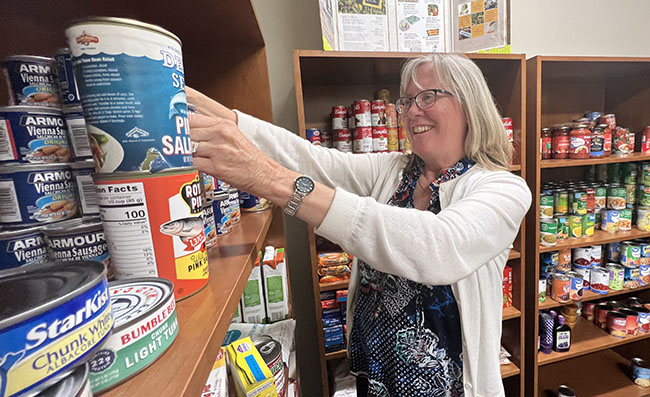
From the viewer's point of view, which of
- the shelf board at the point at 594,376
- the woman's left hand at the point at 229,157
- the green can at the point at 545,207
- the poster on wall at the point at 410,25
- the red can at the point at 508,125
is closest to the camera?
the woman's left hand at the point at 229,157

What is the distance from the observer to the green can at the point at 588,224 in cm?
176

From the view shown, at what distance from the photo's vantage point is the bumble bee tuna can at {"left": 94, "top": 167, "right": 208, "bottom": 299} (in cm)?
32

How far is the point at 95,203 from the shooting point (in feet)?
1.23

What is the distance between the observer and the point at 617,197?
1795mm

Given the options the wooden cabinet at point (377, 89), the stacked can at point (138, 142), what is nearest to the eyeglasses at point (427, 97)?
the wooden cabinet at point (377, 89)

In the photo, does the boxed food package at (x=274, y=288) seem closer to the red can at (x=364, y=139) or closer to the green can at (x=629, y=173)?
the red can at (x=364, y=139)

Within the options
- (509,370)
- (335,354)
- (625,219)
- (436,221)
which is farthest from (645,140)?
(335,354)

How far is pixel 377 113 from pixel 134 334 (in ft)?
4.56

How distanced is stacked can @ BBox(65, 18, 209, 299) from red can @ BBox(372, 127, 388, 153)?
1209 mm

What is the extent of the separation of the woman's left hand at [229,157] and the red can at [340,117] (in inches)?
38.6

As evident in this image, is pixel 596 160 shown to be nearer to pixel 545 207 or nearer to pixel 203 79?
pixel 545 207

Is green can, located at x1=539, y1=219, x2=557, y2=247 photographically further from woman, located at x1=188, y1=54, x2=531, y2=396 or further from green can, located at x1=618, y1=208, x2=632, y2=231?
woman, located at x1=188, y1=54, x2=531, y2=396

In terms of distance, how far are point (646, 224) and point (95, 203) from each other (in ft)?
8.51

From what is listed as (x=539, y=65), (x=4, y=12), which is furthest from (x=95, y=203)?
(x=539, y=65)
